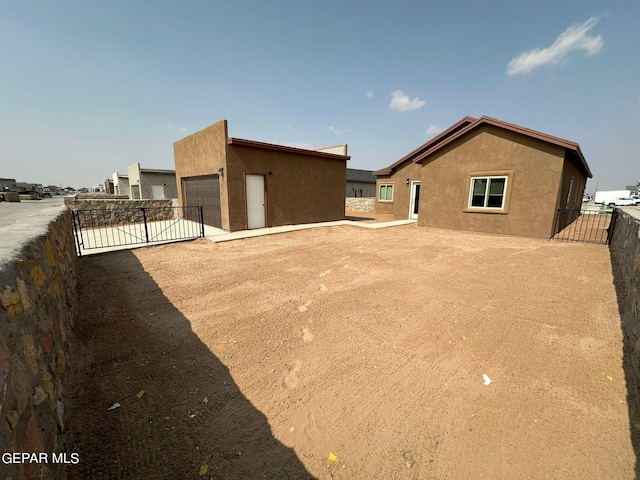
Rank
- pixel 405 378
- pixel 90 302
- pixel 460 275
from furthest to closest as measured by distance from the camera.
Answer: pixel 460 275 → pixel 90 302 → pixel 405 378

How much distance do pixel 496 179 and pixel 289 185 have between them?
868 centimetres

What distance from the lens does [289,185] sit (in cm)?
1281

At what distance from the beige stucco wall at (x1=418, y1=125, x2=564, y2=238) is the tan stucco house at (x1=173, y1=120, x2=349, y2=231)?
197 inches

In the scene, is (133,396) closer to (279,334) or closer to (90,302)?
(279,334)

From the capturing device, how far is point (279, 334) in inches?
145

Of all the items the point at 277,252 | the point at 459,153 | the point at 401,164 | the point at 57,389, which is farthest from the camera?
the point at 401,164

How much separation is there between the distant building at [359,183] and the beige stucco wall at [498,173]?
2029 centimetres

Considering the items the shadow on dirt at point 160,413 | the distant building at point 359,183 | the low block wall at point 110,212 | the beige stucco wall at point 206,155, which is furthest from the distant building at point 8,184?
the shadow on dirt at point 160,413

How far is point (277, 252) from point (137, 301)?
402cm

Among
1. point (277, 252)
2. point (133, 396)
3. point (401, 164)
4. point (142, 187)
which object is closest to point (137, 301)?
point (133, 396)

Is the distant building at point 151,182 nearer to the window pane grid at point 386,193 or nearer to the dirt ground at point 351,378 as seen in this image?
the window pane grid at point 386,193

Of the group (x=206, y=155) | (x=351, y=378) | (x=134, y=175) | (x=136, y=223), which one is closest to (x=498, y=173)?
(x=351, y=378)

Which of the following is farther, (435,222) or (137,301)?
(435,222)

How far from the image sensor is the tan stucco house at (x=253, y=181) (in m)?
10.9
